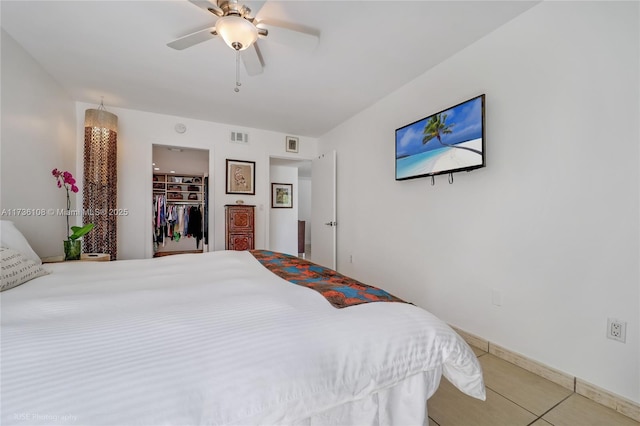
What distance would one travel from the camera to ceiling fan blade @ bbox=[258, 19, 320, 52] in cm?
171

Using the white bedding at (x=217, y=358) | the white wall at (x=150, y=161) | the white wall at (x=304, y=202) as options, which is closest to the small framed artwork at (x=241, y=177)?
the white wall at (x=150, y=161)

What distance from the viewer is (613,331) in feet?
4.66

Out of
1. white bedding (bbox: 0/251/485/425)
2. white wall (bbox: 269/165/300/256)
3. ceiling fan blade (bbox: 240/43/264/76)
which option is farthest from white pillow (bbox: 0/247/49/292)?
white wall (bbox: 269/165/300/256)

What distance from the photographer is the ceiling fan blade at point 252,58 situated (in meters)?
1.92

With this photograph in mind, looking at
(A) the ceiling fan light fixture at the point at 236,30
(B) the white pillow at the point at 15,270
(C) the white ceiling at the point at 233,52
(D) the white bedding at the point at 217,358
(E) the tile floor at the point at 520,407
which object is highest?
(C) the white ceiling at the point at 233,52

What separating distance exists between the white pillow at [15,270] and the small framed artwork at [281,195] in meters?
4.50

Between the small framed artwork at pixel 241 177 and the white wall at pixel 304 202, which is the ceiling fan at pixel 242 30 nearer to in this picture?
the small framed artwork at pixel 241 177

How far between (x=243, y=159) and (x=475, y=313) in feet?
11.7

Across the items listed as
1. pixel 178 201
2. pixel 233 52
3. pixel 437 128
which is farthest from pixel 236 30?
pixel 178 201

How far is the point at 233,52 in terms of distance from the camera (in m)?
2.24

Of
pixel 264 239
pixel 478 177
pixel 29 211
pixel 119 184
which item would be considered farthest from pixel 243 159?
pixel 478 177

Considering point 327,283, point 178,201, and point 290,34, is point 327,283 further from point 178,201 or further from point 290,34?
point 178,201

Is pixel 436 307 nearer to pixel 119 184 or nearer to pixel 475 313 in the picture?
pixel 475 313

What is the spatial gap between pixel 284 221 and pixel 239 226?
2.10m
